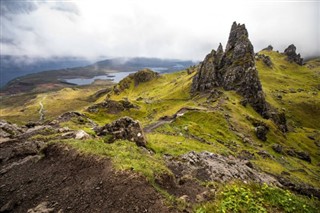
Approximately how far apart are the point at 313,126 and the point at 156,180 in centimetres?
15908

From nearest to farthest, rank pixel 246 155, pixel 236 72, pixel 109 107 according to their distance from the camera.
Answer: pixel 246 155 < pixel 109 107 < pixel 236 72

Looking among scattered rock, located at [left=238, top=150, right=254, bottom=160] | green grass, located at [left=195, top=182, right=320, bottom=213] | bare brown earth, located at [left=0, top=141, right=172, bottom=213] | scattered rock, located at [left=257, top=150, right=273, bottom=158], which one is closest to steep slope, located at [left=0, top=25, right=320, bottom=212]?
green grass, located at [left=195, top=182, right=320, bottom=213]

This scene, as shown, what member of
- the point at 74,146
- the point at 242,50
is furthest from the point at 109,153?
the point at 242,50

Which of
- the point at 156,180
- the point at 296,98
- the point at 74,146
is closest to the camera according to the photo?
the point at 156,180

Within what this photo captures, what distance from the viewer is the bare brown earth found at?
692 inches

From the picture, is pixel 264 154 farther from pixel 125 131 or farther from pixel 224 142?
pixel 125 131

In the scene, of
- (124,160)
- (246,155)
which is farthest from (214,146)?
(124,160)

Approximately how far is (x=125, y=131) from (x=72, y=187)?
1597 cm

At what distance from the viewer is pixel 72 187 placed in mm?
20375

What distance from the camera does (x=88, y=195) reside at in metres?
18.9

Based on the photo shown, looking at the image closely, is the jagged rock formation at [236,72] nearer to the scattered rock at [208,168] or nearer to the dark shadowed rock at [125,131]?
the scattered rock at [208,168]

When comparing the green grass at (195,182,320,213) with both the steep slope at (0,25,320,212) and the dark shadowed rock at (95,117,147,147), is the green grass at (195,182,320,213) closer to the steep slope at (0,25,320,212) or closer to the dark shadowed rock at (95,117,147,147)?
the steep slope at (0,25,320,212)

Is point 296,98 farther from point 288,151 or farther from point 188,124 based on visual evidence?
point 188,124

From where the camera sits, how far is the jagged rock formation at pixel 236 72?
4478 inches
